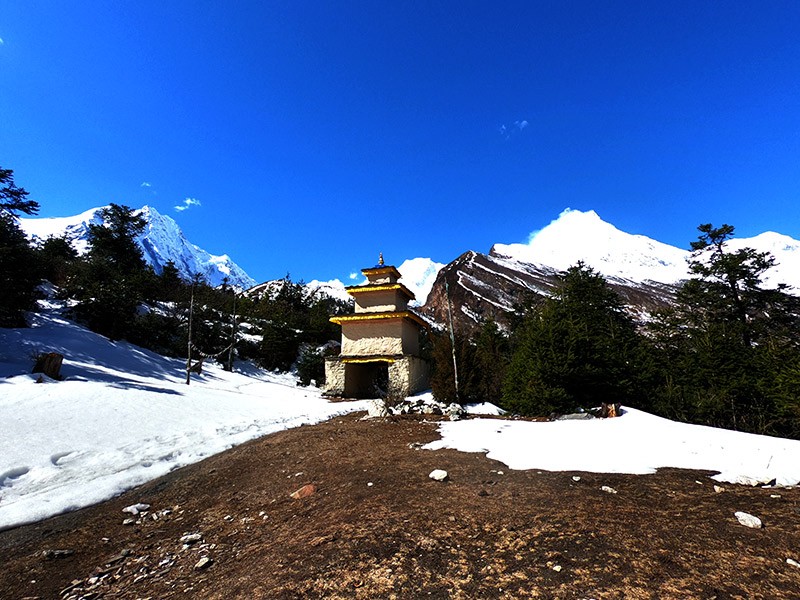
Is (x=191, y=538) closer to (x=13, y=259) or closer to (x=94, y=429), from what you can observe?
(x=94, y=429)

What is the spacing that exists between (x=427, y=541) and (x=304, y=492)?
7.71ft

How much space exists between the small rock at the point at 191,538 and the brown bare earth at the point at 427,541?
6 cm

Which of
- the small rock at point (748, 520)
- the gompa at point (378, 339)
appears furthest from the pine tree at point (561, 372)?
the gompa at point (378, 339)

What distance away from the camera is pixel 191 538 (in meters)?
3.57

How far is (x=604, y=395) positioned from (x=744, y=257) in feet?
76.0

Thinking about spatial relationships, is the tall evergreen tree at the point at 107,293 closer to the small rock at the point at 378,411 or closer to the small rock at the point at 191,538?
the small rock at the point at 378,411

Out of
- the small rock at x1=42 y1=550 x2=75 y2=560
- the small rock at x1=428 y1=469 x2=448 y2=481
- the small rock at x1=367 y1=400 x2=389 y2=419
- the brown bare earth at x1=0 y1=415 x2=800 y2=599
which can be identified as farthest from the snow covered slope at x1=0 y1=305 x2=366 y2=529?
the small rock at x1=428 y1=469 x2=448 y2=481

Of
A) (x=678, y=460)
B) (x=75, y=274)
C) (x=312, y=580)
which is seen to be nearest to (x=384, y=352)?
(x=678, y=460)

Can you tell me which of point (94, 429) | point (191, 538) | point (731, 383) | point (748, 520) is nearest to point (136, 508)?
point (191, 538)

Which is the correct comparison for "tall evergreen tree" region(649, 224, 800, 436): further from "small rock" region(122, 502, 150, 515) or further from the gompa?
"small rock" region(122, 502, 150, 515)

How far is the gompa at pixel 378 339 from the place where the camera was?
1969cm

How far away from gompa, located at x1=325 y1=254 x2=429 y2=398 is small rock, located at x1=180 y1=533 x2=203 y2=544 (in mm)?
15311

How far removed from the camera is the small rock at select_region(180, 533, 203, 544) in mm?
3529

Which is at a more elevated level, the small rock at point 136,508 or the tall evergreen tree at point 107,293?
the tall evergreen tree at point 107,293
